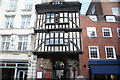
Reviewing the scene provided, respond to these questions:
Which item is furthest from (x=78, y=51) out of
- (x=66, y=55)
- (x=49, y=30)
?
(x=49, y=30)

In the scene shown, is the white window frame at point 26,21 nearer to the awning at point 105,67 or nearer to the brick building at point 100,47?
the brick building at point 100,47

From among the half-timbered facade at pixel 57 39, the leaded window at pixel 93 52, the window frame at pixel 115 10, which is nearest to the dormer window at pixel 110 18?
the window frame at pixel 115 10

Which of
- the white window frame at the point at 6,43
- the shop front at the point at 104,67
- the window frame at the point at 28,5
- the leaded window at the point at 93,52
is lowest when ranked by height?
the shop front at the point at 104,67

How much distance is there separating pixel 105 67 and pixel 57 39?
560cm

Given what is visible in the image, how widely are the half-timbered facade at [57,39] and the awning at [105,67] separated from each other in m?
1.60

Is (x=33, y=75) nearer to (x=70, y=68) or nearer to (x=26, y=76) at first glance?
(x=26, y=76)

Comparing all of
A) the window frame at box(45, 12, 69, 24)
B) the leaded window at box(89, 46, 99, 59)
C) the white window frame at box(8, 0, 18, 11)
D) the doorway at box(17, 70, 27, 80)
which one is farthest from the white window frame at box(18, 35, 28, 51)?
the leaded window at box(89, 46, 99, 59)

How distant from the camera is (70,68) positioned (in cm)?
1087

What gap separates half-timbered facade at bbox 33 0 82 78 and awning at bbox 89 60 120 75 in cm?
160

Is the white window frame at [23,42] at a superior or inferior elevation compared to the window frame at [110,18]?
inferior

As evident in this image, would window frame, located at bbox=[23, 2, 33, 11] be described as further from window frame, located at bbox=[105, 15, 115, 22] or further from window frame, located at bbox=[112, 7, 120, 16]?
window frame, located at bbox=[112, 7, 120, 16]

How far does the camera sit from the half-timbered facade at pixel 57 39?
11.0 metres

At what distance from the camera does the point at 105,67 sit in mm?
10203

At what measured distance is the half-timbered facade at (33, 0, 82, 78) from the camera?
11.0 meters
